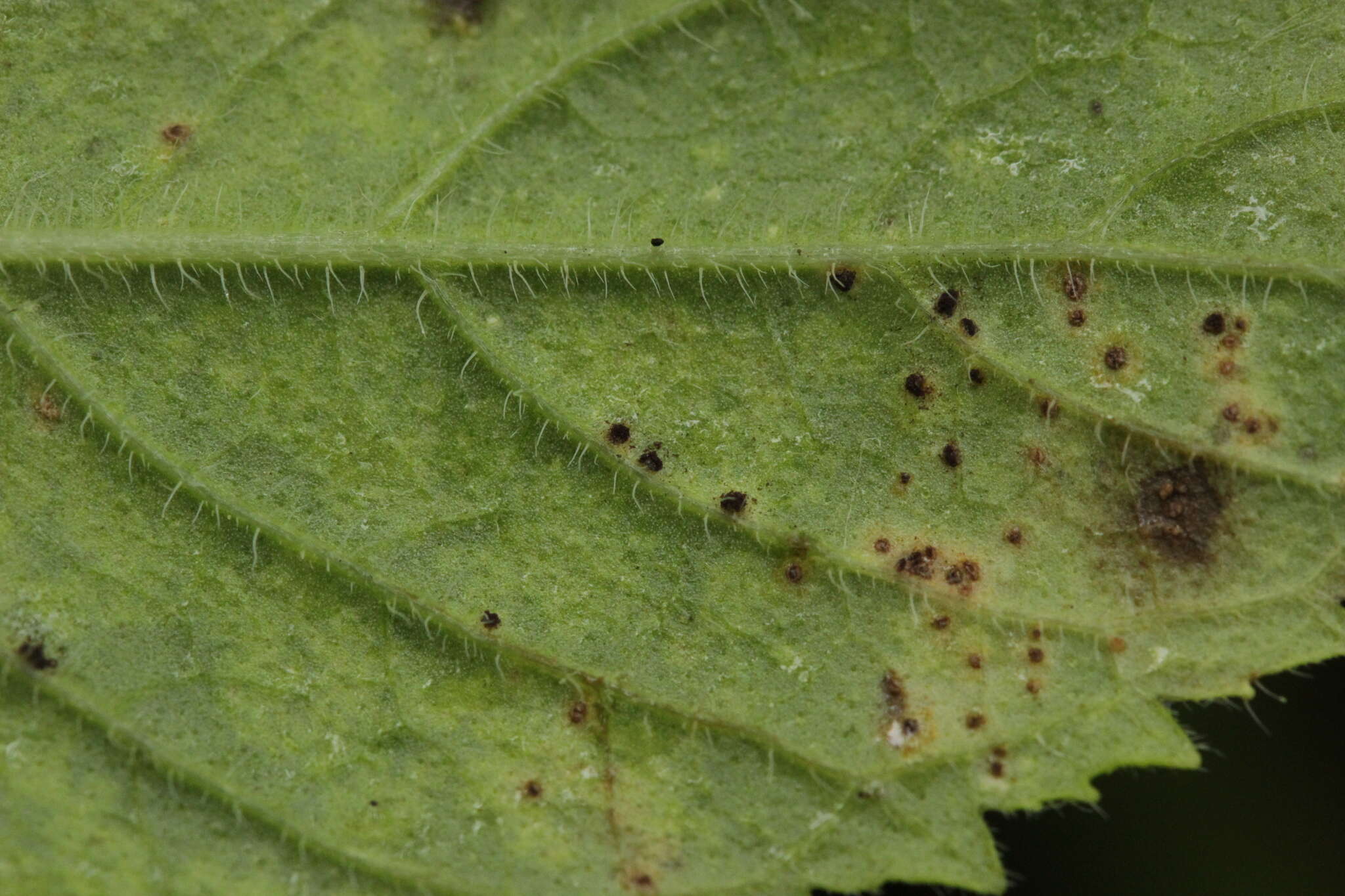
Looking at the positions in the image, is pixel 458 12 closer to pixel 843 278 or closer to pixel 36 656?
pixel 843 278

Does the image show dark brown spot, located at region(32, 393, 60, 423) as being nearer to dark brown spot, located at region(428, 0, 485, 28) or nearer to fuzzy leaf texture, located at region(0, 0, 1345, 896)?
fuzzy leaf texture, located at region(0, 0, 1345, 896)

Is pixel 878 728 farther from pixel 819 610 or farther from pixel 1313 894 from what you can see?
pixel 1313 894

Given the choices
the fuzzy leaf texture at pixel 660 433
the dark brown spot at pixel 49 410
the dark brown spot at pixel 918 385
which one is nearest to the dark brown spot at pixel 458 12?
the fuzzy leaf texture at pixel 660 433

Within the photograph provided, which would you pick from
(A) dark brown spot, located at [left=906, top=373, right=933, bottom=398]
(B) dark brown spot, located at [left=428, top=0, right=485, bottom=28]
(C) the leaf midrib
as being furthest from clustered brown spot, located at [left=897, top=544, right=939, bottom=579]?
(B) dark brown spot, located at [left=428, top=0, right=485, bottom=28]

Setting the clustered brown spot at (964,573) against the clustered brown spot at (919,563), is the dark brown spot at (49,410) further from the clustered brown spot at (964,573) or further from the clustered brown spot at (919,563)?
the clustered brown spot at (964,573)

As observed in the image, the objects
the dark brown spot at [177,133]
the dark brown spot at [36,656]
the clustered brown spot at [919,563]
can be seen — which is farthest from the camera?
the dark brown spot at [177,133]

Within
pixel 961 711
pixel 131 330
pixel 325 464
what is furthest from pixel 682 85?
pixel 961 711
